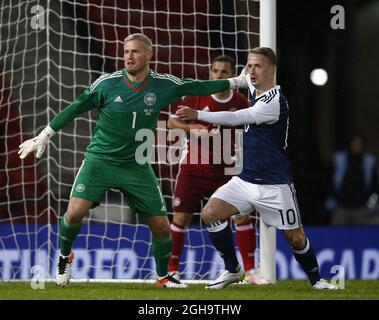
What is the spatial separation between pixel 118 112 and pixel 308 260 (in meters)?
1.80

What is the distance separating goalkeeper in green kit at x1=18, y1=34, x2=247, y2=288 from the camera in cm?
1066

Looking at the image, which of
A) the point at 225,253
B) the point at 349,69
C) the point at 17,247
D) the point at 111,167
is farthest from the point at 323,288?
the point at 349,69

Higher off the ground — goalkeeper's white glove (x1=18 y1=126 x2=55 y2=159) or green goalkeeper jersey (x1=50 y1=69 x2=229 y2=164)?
green goalkeeper jersey (x1=50 y1=69 x2=229 y2=164)

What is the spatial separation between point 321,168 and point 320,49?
1358 millimetres

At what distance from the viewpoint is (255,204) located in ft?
34.8

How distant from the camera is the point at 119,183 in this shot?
10.7m

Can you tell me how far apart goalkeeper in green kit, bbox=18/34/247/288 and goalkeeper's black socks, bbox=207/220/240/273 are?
0.39 m

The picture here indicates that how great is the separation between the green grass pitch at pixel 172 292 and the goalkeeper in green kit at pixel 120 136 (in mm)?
438

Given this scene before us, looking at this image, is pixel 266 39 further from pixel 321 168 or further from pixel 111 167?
pixel 321 168

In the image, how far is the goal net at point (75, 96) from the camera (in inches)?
508
